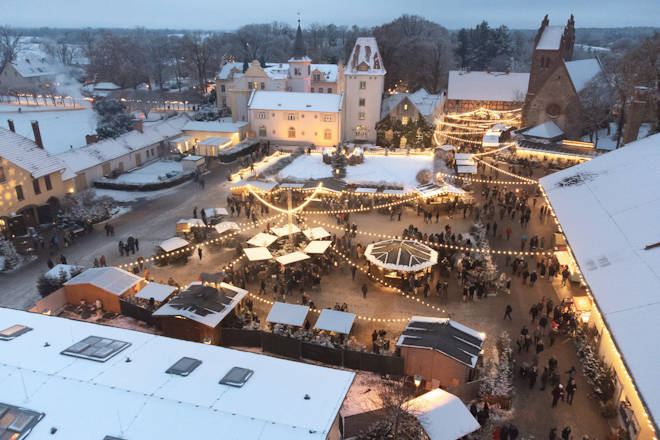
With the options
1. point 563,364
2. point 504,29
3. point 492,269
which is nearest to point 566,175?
point 492,269

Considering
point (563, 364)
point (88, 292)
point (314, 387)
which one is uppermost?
point (314, 387)

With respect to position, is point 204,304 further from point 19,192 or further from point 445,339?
point 19,192

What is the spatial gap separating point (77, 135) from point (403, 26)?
204ft

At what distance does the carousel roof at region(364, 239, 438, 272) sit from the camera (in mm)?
18172

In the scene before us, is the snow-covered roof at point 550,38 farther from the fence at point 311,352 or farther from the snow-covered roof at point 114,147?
the fence at point 311,352

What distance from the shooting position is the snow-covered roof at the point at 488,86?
169 ft

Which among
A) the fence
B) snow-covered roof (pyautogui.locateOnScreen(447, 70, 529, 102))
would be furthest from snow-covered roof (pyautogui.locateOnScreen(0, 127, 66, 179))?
snow-covered roof (pyautogui.locateOnScreen(447, 70, 529, 102))

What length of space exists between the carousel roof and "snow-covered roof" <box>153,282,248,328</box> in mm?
5767

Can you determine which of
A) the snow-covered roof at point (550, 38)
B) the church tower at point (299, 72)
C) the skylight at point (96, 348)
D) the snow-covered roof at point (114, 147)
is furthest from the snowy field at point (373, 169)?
the church tower at point (299, 72)

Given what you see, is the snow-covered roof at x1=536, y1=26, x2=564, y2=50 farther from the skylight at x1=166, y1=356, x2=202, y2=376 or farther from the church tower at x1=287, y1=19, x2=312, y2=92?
the skylight at x1=166, y1=356, x2=202, y2=376

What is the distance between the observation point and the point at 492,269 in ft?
60.4

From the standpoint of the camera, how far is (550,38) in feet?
130

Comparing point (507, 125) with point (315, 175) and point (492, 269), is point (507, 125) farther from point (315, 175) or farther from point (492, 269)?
point (492, 269)

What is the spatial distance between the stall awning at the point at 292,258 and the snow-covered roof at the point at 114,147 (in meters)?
15.8
